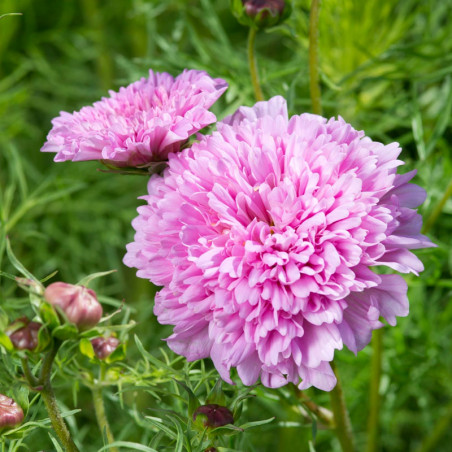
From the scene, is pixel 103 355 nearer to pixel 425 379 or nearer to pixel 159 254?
pixel 159 254

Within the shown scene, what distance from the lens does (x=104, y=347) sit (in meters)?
0.36

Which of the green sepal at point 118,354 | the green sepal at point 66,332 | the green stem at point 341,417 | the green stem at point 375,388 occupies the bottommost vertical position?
the green stem at point 375,388

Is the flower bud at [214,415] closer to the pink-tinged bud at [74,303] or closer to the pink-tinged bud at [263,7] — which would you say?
the pink-tinged bud at [74,303]

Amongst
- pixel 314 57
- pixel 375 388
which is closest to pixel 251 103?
pixel 314 57

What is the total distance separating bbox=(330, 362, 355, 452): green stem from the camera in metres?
0.38

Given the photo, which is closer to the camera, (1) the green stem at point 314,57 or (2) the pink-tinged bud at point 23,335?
(2) the pink-tinged bud at point 23,335

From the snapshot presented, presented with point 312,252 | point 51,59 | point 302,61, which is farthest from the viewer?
point 51,59

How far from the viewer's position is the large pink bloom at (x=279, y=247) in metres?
0.30

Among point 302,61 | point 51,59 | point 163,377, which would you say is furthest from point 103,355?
point 51,59

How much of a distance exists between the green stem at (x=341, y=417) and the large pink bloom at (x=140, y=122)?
0.51ft

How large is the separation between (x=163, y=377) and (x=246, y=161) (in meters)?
0.14

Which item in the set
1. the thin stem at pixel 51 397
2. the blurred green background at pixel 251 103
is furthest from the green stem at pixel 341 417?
the thin stem at pixel 51 397

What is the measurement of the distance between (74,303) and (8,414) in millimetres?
69

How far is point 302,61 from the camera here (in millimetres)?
603
